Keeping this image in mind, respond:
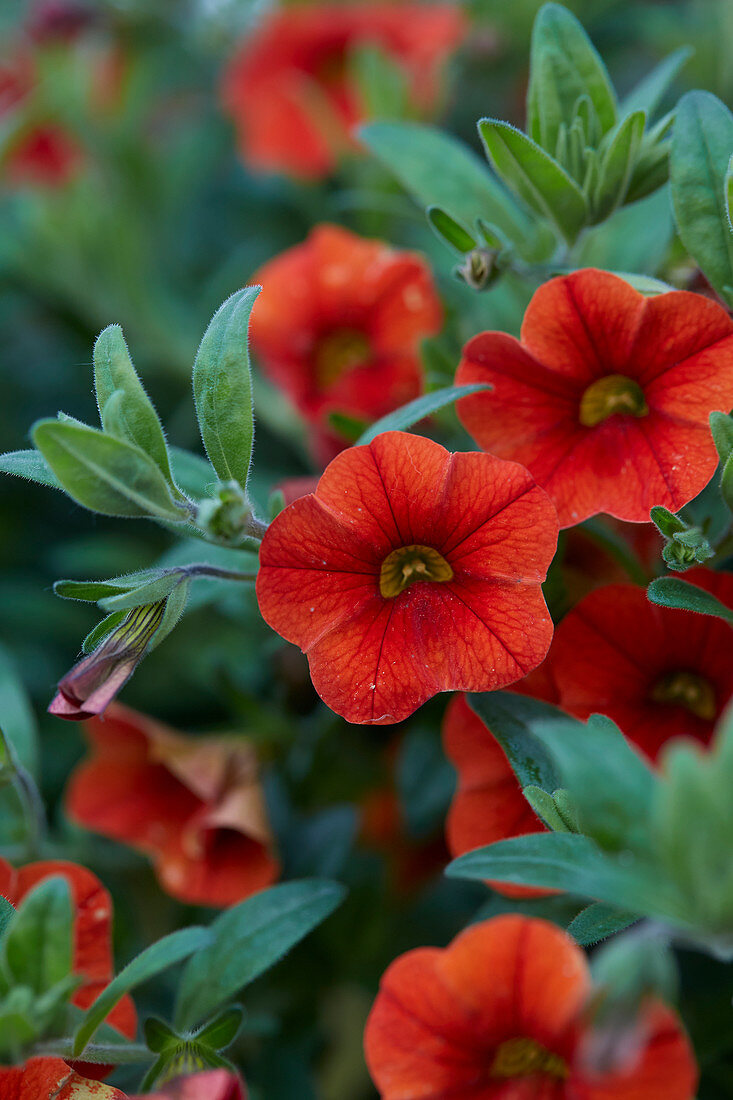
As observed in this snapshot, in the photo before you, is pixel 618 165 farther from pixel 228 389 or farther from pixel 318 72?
pixel 318 72

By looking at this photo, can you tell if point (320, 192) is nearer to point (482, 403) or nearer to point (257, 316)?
point (257, 316)

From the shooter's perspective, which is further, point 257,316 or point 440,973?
point 257,316

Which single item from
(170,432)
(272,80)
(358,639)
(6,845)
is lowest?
(6,845)

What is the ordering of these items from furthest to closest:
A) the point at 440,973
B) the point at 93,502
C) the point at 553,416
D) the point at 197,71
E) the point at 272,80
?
1. the point at 197,71
2. the point at 272,80
3. the point at 553,416
4. the point at 93,502
5. the point at 440,973

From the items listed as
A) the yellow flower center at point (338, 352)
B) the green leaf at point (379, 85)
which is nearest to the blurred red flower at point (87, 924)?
the yellow flower center at point (338, 352)

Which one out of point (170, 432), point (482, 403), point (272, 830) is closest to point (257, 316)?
point (170, 432)
